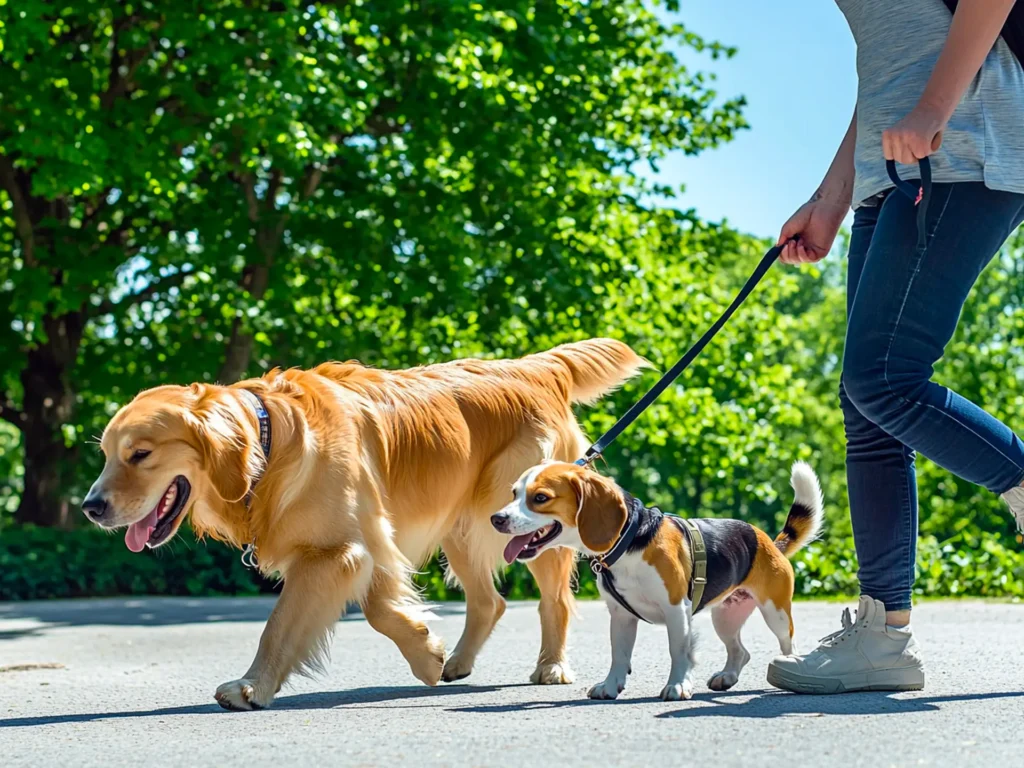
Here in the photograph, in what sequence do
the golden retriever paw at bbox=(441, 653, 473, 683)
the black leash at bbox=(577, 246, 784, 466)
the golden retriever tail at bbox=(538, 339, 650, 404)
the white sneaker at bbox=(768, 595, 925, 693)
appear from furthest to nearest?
1. the golden retriever tail at bbox=(538, 339, 650, 404)
2. the golden retriever paw at bbox=(441, 653, 473, 683)
3. the black leash at bbox=(577, 246, 784, 466)
4. the white sneaker at bbox=(768, 595, 925, 693)

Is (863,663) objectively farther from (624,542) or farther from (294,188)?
(294,188)

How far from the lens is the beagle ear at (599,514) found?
3914 mm

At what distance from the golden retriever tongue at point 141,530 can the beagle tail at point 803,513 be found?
2.22 metres

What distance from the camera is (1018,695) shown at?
368 cm

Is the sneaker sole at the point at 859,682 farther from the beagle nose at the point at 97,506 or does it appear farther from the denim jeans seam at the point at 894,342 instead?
the beagle nose at the point at 97,506

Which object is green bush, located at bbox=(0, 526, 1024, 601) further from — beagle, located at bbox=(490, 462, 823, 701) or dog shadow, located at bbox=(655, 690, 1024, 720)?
dog shadow, located at bbox=(655, 690, 1024, 720)

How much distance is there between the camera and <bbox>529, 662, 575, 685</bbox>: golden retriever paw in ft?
15.2

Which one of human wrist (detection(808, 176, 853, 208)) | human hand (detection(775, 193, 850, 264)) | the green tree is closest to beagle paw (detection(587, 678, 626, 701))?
human hand (detection(775, 193, 850, 264))

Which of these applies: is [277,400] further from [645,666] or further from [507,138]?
[507,138]

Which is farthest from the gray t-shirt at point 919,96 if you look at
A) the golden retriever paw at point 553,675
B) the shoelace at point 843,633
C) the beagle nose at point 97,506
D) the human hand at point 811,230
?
the beagle nose at point 97,506

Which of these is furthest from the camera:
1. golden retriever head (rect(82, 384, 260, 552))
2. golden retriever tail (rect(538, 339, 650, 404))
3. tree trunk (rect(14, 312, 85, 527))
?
tree trunk (rect(14, 312, 85, 527))

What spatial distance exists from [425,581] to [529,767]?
940 centimetres

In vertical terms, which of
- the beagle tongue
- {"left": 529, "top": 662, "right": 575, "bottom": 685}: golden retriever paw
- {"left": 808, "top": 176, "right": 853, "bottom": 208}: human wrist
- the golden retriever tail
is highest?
{"left": 808, "top": 176, "right": 853, "bottom": 208}: human wrist

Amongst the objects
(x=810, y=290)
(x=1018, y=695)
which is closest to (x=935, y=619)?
(x=1018, y=695)
